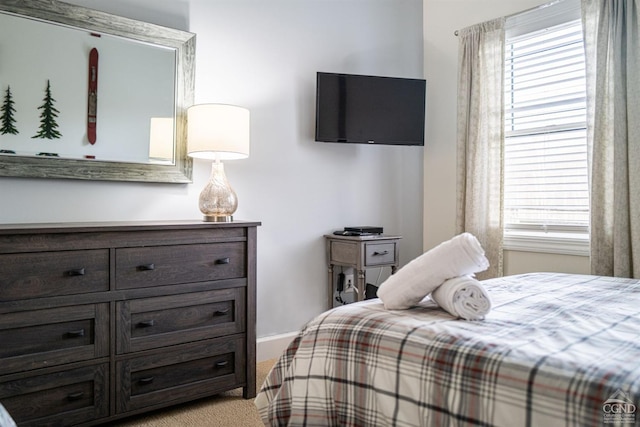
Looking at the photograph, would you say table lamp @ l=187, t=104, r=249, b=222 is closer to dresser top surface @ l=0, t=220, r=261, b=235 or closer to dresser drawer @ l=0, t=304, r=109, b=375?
dresser top surface @ l=0, t=220, r=261, b=235

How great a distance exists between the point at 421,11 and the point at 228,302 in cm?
297

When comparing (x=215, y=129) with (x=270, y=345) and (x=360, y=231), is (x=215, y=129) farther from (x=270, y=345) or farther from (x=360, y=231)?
(x=270, y=345)

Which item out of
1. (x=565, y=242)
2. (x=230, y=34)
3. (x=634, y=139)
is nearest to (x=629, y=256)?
(x=565, y=242)

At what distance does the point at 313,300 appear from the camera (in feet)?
11.4

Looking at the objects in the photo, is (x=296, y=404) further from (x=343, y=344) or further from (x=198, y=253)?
(x=198, y=253)

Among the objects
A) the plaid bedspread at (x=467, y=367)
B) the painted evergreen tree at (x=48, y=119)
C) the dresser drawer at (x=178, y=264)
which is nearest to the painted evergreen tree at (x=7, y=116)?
the painted evergreen tree at (x=48, y=119)

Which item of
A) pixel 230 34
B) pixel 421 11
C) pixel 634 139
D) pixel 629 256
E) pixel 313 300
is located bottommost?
pixel 313 300

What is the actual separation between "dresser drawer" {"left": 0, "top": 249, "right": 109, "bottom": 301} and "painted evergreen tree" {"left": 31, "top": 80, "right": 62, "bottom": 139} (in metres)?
0.72

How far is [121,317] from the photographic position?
2154mm

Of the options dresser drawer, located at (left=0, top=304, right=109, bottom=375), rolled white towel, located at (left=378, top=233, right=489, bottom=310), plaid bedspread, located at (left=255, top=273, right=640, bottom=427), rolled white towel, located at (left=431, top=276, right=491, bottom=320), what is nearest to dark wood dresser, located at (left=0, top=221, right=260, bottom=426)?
dresser drawer, located at (left=0, top=304, right=109, bottom=375)

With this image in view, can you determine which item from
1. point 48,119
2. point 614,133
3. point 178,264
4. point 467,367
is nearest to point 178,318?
point 178,264

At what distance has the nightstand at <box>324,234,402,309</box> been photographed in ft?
10.6

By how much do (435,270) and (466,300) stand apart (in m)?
0.13

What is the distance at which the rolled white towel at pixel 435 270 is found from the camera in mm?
1510
